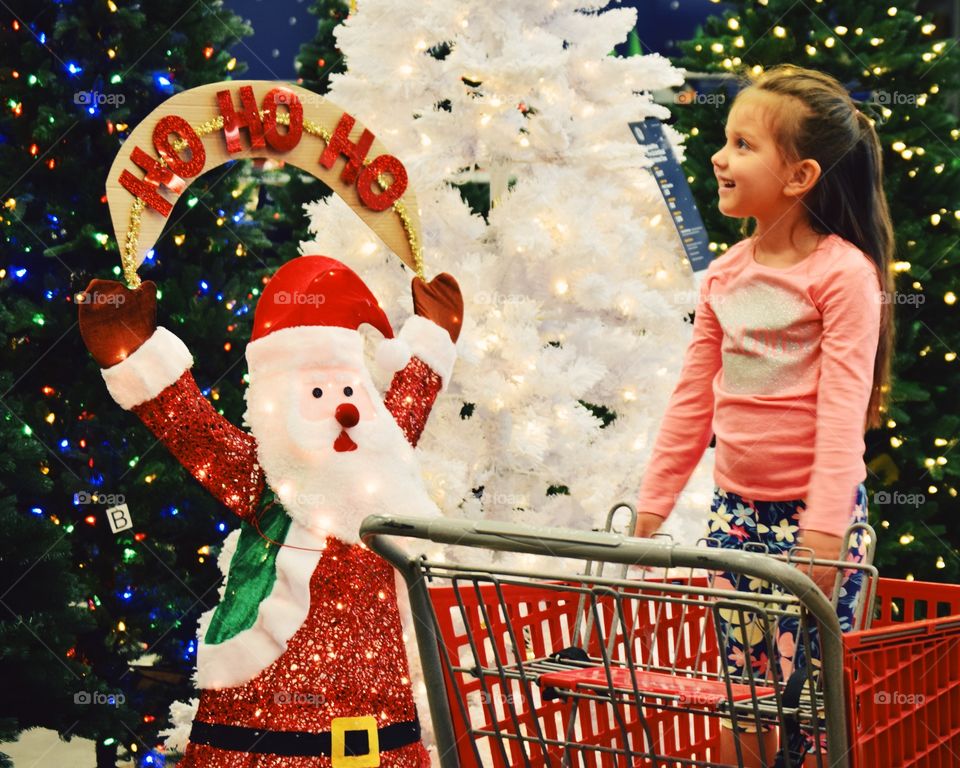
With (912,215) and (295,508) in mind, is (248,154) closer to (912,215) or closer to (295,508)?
(295,508)

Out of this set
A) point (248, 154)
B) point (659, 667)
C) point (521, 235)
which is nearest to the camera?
point (659, 667)

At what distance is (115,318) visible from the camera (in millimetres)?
2744

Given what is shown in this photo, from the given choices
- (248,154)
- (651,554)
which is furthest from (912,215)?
(651,554)

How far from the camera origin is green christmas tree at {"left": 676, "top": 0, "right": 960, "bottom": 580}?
4695mm

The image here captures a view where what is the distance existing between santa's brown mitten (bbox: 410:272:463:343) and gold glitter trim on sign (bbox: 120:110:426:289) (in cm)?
4

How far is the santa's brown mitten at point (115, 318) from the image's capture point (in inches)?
107

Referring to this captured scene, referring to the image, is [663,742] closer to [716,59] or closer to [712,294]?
[712,294]

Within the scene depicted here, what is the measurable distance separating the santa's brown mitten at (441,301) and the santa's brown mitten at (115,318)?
2.26 feet

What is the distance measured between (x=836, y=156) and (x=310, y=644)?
1.46 m

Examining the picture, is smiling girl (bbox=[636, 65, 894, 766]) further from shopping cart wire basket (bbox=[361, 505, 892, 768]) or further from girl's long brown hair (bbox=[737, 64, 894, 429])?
shopping cart wire basket (bbox=[361, 505, 892, 768])

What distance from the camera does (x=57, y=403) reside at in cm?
355

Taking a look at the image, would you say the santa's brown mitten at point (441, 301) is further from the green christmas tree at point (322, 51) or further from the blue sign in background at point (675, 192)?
the green christmas tree at point (322, 51)

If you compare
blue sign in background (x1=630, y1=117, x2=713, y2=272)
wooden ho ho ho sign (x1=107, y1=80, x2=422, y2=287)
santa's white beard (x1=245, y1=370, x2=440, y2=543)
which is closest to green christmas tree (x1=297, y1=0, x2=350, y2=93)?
blue sign in background (x1=630, y1=117, x2=713, y2=272)

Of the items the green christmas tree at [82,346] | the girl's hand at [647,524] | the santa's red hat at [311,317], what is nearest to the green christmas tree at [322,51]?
the green christmas tree at [82,346]
